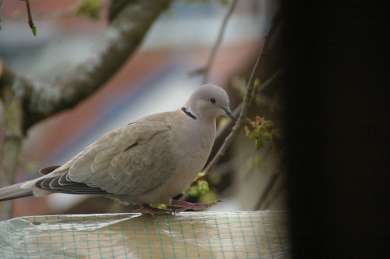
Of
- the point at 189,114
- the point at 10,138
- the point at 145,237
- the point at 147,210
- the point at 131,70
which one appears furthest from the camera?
the point at 131,70

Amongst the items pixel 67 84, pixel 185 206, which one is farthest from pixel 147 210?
pixel 67 84

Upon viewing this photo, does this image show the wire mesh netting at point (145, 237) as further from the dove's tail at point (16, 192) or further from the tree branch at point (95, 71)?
the tree branch at point (95, 71)

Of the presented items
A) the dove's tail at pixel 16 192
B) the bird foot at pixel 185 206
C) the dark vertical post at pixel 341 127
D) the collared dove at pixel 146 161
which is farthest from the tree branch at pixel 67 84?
the dark vertical post at pixel 341 127

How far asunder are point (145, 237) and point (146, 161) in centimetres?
67

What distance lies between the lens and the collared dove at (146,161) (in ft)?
10.8

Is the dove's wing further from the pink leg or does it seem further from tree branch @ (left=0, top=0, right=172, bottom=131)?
tree branch @ (left=0, top=0, right=172, bottom=131)

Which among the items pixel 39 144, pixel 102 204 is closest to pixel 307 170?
pixel 102 204

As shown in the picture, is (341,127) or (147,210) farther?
(147,210)

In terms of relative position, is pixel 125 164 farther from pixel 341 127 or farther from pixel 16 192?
pixel 341 127

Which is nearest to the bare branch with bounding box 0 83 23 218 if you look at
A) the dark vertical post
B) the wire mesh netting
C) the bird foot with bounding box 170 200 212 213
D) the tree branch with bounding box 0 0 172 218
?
the tree branch with bounding box 0 0 172 218

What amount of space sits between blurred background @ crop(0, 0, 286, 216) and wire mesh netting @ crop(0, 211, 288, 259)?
225 cm

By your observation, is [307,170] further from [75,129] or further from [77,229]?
[75,129]

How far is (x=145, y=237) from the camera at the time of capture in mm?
2797

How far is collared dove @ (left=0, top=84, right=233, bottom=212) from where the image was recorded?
3.29m
